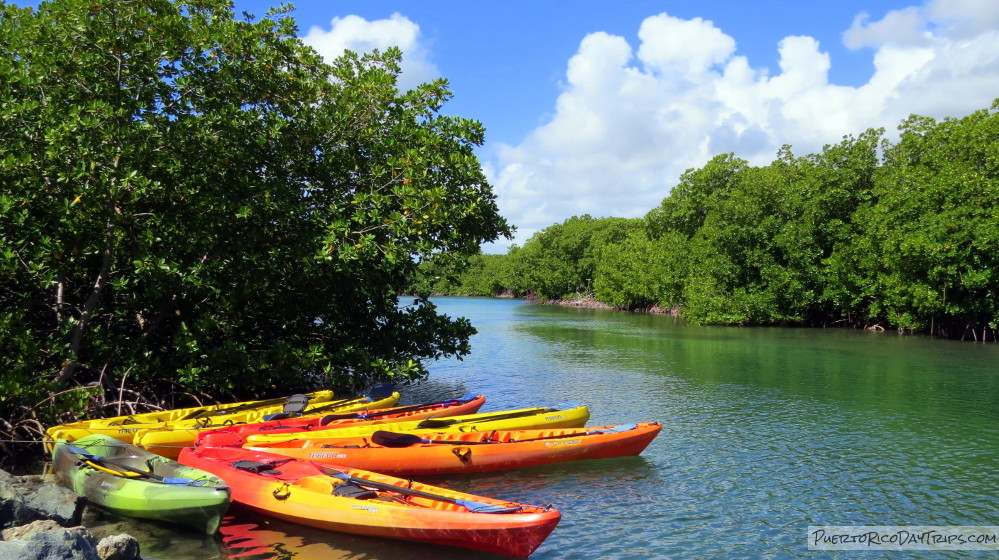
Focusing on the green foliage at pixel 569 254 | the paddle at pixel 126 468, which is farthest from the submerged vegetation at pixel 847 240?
the green foliage at pixel 569 254

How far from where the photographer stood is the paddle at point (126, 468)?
30.5ft

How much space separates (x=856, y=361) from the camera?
2784 centimetres

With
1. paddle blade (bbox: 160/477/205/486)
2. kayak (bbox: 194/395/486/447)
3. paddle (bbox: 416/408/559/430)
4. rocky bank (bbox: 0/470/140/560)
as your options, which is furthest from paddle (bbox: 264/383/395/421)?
rocky bank (bbox: 0/470/140/560)

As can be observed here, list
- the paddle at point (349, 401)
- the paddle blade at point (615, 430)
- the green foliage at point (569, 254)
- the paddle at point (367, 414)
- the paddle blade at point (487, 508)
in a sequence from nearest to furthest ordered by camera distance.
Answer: the paddle blade at point (487, 508), the paddle blade at point (615, 430), the paddle at point (367, 414), the paddle at point (349, 401), the green foliage at point (569, 254)

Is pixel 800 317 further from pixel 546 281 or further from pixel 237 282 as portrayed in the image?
pixel 546 281

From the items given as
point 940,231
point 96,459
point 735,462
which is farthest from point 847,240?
point 96,459

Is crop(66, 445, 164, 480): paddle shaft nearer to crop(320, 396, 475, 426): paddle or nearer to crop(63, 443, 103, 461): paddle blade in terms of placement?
crop(63, 443, 103, 461): paddle blade

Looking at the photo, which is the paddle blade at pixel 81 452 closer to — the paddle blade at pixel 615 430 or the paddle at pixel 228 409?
the paddle at pixel 228 409

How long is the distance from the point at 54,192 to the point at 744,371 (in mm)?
22568


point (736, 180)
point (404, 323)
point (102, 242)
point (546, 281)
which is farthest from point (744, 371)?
point (546, 281)

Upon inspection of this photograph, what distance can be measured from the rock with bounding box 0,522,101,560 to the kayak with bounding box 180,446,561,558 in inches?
121

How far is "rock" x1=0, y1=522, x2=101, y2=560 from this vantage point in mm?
5809

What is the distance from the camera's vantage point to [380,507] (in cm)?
869

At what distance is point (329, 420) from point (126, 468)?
13.1 ft
